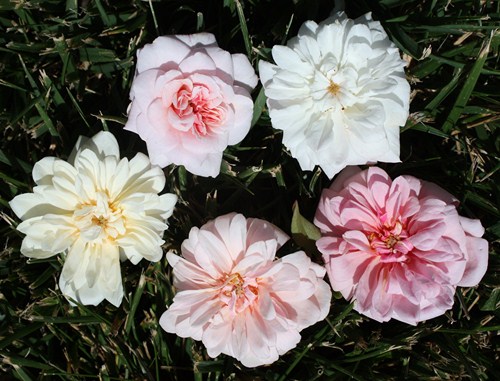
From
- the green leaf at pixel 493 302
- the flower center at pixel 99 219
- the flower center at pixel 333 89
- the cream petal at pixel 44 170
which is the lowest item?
the green leaf at pixel 493 302

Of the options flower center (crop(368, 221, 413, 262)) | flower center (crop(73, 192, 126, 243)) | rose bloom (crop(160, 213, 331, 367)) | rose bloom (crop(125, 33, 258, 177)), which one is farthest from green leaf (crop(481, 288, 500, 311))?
flower center (crop(73, 192, 126, 243))

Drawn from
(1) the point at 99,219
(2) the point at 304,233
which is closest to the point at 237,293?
(2) the point at 304,233

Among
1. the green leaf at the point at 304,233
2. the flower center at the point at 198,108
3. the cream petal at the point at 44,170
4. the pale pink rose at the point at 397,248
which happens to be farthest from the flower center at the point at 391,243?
the cream petal at the point at 44,170

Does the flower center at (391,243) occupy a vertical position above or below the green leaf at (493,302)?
above

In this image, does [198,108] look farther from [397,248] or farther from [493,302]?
[493,302]

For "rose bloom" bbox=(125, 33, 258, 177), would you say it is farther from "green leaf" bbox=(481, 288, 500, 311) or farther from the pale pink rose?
"green leaf" bbox=(481, 288, 500, 311)

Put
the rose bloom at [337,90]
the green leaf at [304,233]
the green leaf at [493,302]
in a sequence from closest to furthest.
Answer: the rose bloom at [337,90], the green leaf at [304,233], the green leaf at [493,302]

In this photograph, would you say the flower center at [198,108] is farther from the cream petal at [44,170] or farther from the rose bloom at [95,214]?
the cream petal at [44,170]

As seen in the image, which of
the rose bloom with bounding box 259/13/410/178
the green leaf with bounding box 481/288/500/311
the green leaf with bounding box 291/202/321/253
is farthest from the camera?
the green leaf with bounding box 481/288/500/311
